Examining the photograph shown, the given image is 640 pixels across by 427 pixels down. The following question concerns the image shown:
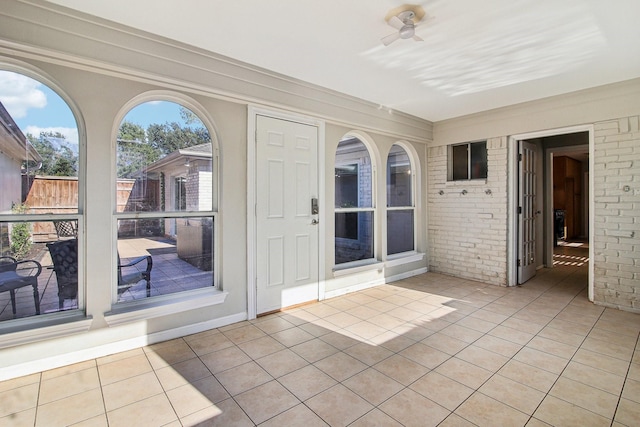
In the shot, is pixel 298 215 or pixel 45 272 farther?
pixel 298 215

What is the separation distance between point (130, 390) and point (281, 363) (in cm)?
107

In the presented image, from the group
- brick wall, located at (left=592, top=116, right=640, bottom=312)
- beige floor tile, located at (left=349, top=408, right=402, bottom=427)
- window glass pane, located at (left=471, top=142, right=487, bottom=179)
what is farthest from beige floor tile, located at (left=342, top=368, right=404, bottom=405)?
window glass pane, located at (left=471, top=142, right=487, bottom=179)

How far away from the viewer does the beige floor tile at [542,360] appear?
247 centimetres

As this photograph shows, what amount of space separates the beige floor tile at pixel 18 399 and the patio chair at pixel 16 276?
561mm

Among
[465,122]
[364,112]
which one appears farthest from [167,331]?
[465,122]

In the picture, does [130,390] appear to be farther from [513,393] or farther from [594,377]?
[594,377]

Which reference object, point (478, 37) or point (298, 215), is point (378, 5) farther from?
point (298, 215)

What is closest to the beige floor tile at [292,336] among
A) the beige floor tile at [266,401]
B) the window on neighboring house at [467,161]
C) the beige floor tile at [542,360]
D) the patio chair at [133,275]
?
the beige floor tile at [266,401]

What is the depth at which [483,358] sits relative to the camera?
2.62 meters

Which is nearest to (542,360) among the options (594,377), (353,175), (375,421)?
(594,377)

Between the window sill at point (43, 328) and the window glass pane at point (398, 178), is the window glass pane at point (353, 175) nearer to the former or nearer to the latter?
the window glass pane at point (398, 178)

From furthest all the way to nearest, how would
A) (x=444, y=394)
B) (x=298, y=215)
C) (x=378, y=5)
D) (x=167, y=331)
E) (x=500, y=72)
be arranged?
(x=298, y=215) < (x=500, y=72) < (x=167, y=331) < (x=378, y=5) < (x=444, y=394)

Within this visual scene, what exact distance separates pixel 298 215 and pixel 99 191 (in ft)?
6.64

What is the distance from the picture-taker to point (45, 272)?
8.26 ft
